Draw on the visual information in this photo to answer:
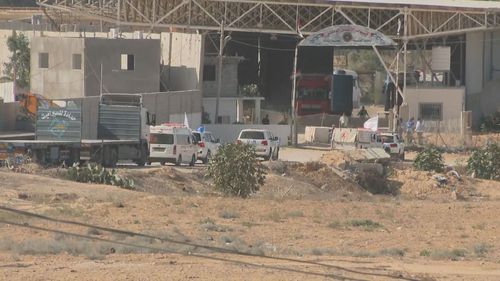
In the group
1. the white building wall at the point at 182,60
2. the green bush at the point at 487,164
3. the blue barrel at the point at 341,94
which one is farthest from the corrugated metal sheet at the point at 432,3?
the green bush at the point at 487,164

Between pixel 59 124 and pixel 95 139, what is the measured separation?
3.02 m

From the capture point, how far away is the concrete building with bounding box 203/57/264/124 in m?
73.2

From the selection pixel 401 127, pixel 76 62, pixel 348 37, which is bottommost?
pixel 401 127

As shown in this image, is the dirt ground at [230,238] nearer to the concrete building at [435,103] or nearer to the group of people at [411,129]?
the group of people at [411,129]

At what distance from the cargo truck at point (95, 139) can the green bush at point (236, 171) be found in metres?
9.90

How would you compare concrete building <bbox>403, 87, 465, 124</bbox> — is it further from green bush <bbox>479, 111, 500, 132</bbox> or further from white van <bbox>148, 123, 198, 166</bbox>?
white van <bbox>148, 123, 198, 166</bbox>

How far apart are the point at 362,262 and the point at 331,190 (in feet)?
73.6

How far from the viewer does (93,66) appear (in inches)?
2638

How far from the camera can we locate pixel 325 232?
871 inches

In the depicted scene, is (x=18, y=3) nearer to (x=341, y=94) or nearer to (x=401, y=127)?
(x=341, y=94)

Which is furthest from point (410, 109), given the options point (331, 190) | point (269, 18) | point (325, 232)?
point (325, 232)

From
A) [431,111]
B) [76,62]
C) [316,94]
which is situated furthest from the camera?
[316,94]

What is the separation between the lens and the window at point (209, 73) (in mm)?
76000

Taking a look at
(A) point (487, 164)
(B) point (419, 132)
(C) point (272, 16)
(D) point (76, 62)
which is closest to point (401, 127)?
(B) point (419, 132)
